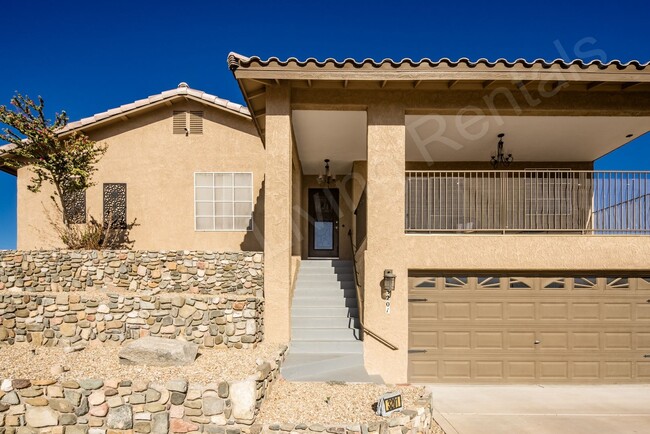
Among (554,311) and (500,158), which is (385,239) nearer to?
(554,311)

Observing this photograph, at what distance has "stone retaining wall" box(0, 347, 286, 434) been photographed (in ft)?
16.4

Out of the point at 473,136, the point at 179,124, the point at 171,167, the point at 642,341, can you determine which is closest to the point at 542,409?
the point at 642,341

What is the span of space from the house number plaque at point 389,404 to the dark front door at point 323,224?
28.9 ft

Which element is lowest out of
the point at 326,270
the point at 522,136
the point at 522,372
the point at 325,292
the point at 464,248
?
the point at 522,372

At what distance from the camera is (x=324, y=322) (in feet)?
25.5

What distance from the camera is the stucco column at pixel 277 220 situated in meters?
7.15

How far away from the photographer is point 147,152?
1170 centimetres

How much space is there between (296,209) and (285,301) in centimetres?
479

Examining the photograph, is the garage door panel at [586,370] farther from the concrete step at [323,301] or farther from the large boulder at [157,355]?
the large boulder at [157,355]

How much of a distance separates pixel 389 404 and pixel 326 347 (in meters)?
2.34

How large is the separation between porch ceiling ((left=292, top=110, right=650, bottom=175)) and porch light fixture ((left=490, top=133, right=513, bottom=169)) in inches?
6.3

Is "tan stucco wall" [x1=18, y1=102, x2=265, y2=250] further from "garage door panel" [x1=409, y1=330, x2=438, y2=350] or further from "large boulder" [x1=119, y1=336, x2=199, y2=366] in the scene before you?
"garage door panel" [x1=409, y1=330, x2=438, y2=350]

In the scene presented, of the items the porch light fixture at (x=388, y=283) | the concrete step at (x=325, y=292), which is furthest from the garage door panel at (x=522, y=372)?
the concrete step at (x=325, y=292)

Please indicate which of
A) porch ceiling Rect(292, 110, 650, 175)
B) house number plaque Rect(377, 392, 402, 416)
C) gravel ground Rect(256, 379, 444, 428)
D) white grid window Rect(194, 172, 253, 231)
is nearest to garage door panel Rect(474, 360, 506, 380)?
gravel ground Rect(256, 379, 444, 428)
